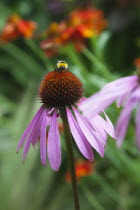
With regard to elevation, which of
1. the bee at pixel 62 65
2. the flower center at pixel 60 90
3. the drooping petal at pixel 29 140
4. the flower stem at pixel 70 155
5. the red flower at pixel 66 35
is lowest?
the flower stem at pixel 70 155

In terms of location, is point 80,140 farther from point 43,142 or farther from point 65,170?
point 65,170

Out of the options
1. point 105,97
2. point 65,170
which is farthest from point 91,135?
point 65,170

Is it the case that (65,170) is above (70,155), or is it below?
above

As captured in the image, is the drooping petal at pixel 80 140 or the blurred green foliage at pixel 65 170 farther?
the blurred green foliage at pixel 65 170

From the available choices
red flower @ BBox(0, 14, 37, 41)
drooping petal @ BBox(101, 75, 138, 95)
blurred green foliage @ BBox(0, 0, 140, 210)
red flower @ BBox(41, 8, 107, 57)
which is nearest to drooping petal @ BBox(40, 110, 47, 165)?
drooping petal @ BBox(101, 75, 138, 95)

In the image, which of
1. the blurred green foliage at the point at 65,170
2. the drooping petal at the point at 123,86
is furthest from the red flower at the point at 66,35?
the drooping petal at the point at 123,86

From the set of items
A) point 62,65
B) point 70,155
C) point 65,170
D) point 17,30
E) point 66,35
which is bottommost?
point 70,155

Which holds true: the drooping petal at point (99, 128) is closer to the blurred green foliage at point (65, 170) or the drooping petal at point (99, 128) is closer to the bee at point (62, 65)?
the bee at point (62, 65)
